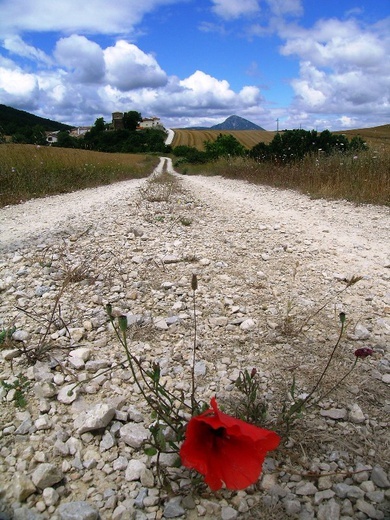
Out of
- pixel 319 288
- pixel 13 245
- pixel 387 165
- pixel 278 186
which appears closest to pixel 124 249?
pixel 13 245

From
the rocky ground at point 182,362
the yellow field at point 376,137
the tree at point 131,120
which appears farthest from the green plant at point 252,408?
the tree at point 131,120

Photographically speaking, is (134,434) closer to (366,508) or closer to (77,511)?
(77,511)

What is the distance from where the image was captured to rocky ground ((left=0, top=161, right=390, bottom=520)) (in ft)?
4.43

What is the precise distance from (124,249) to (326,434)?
3.13 meters

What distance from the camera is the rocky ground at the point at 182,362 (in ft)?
4.43

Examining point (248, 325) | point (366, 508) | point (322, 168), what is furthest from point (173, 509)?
point (322, 168)

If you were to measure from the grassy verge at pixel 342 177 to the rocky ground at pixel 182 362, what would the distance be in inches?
127

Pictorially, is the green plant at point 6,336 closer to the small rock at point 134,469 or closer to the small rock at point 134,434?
the small rock at point 134,434

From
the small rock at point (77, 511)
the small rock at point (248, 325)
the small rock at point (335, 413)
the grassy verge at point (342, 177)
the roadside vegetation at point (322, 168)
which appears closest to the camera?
the small rock at point (77, 511)

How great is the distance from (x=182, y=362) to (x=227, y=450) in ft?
3.53

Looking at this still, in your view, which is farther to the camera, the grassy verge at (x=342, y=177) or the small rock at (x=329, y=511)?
the grassy verge at (x=342, y=177)

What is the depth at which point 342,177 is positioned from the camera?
9000 mm

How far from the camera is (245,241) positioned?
484cm

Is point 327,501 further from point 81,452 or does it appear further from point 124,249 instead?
point 124,249
